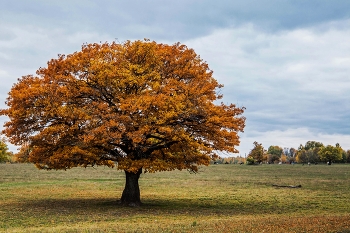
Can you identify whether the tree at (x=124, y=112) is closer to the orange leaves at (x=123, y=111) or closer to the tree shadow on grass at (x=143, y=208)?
the orange leaves at (x=123, y=111)

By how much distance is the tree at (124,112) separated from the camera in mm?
25734

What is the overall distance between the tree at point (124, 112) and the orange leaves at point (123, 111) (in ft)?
0.21

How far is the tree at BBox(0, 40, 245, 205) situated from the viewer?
84.4ft

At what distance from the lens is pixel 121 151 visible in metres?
29.2

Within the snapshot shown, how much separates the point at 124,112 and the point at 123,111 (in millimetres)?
260

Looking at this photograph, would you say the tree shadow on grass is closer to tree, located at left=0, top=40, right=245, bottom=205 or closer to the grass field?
the grass field

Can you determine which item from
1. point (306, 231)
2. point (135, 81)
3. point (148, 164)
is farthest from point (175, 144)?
point (306, 231)

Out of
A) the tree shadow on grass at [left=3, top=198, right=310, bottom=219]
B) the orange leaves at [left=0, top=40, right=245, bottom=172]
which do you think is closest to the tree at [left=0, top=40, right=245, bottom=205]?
the orange leaves at [left=0, top=40, right=245, bottom=172]

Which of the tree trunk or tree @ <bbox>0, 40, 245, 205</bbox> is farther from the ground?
tree @ <bbox>0, 40, 245, 205</bbox>

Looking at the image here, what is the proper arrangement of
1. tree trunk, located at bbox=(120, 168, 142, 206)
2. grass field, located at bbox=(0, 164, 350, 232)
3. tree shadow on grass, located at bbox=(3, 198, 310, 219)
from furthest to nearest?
tree trunk, located at bbox=(120, 168, 142, 206)
tree shadow on grass, located at bbox=(3, 198, 310, 219)
grass field, located at bbox=(0, 164, 350, 232)

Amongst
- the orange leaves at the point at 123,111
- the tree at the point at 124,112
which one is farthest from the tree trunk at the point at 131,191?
the orange leaves at the point at 123,111

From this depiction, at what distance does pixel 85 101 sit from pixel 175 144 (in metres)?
6.99

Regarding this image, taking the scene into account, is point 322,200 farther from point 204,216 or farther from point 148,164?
point 148,164

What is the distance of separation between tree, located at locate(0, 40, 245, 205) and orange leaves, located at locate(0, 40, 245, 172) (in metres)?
0.06
